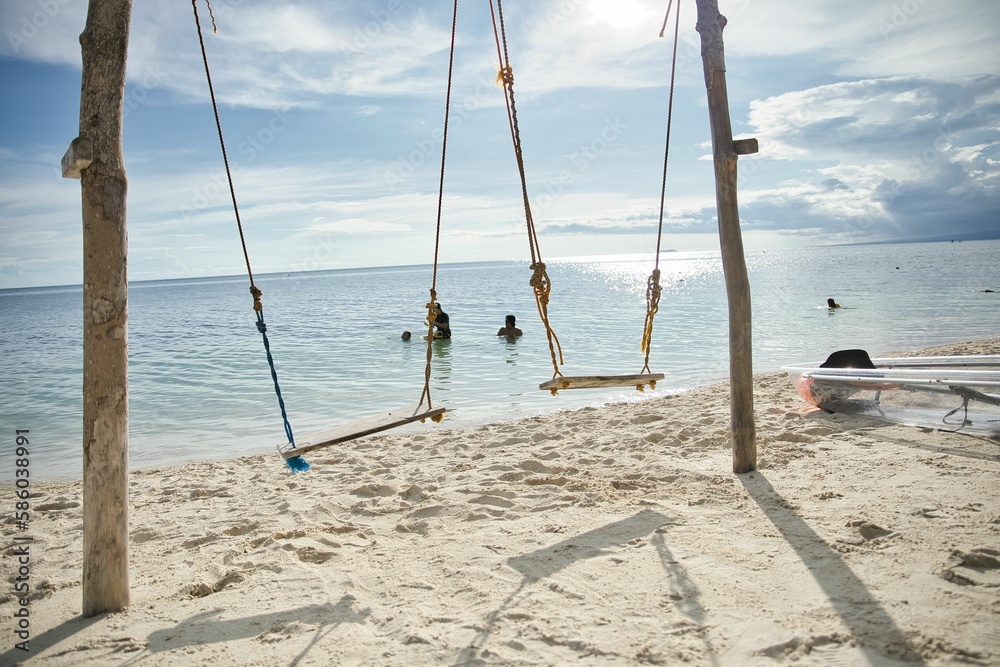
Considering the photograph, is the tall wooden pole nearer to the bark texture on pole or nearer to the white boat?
the bark texture on pole

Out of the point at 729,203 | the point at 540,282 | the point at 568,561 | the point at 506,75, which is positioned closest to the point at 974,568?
the point at 568,561

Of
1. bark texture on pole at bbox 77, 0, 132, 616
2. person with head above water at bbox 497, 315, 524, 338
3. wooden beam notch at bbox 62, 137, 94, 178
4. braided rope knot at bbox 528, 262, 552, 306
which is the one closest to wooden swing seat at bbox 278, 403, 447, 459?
bark texture on pole at bbox 77, 0, 132, 616

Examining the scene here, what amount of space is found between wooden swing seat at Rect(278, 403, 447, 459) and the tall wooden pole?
35.9 inches

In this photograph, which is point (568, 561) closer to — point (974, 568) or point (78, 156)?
point (974, 568)

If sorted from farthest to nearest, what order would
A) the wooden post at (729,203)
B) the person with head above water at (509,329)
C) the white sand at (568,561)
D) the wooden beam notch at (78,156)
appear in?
the person with head above water at (509,329)
the wooden post at (729,203)
the wooden beam notch at (78,156)
the white sand at (568,561)

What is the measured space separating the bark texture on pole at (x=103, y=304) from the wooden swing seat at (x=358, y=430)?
2.98 ft

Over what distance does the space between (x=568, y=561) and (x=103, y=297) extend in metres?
2.78

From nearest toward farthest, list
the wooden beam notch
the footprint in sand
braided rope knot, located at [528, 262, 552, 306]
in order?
the footprint in sand → the wooden beam notch → braided rope knot, located at [528, 262, 552, 306]

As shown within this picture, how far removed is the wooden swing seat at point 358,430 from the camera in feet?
12.5

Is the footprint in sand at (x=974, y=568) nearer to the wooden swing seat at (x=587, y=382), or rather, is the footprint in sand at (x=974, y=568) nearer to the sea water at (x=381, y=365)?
the wooden swing seat at (x=587, y=382)

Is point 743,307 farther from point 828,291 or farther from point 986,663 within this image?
point 828,291

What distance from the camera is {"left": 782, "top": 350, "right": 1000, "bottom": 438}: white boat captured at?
4.97m

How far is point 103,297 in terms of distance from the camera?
309 centimetres

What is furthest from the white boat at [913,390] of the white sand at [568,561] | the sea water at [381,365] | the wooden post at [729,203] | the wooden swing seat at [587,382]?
the sea water at [381,365]
